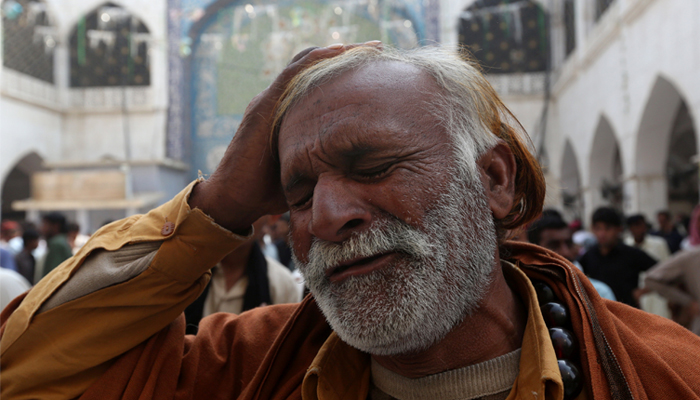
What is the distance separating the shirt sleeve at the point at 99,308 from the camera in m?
1.28

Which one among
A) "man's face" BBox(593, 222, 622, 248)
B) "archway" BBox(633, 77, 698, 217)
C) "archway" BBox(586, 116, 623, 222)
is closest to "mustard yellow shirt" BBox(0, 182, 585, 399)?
"man's face" BBox(593, 222, 622, 248)

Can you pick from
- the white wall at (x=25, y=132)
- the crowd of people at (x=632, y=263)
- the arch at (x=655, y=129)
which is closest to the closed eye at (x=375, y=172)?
the crowd of people at (x=632, y=263)

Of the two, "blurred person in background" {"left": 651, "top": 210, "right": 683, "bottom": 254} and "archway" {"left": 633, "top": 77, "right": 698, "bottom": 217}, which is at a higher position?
"archway" {"left": 633, "top": 77, "right": 698, "bottom": 217}

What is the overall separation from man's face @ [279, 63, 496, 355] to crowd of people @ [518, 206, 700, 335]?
4.91 ft

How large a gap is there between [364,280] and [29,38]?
1715cm

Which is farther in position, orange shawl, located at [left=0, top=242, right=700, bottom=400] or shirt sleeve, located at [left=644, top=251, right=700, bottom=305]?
shirt sleeve, located at [left=644, top=251, right=700, bottom=305]

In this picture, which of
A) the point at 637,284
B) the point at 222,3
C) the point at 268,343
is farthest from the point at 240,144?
the point at 222,3

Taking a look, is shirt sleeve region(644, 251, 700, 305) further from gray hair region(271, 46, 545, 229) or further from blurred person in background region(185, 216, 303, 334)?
gray hair region(271, 46, 545, 229)

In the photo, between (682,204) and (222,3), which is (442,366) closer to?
(682,204)

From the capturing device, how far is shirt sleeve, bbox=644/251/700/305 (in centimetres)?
372

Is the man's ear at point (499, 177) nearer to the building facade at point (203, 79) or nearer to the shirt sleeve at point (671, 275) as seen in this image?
the shirt sleeve at point (671, 275)

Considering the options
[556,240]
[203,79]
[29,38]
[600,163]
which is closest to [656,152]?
[600,163]

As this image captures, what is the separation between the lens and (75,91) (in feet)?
55.4

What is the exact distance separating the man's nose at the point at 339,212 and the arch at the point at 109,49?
16.7 metres
